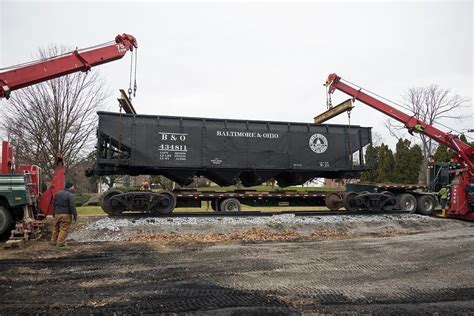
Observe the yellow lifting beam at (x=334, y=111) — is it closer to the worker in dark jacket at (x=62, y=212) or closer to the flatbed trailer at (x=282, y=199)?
the flatbed trailer at (x=282, y=199)

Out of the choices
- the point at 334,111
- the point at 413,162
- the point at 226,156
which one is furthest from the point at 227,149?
the point at 413,162

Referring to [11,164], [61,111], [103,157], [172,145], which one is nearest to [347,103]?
[172,145]

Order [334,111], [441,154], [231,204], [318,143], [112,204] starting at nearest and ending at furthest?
[112,204] < [231,204] < [318,143] < [334,111] < [441,154]

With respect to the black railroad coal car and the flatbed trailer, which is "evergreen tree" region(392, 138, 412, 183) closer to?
the flatbed trailer

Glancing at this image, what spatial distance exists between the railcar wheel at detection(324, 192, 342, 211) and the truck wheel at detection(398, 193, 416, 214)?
267 cm

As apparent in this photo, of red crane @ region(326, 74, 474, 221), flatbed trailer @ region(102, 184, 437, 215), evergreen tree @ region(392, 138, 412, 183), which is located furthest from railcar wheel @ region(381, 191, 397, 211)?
evergreen tree @ region(392, 138, 412, 183)

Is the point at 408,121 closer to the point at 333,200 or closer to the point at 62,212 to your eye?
the point at 333,200

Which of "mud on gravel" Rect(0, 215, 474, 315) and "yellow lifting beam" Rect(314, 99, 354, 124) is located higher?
"yellow lifting beam" Rect(314, 99, 354, 124)

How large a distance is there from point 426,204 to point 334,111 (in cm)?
538

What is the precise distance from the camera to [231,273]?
22.0 feet

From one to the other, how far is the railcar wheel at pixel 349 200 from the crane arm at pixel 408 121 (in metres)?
4.08

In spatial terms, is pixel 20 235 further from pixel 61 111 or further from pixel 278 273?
pixel 61 111

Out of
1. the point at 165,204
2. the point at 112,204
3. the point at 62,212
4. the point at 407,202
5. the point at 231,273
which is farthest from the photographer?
the point at 407,202

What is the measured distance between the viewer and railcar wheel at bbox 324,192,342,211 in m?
14.6
